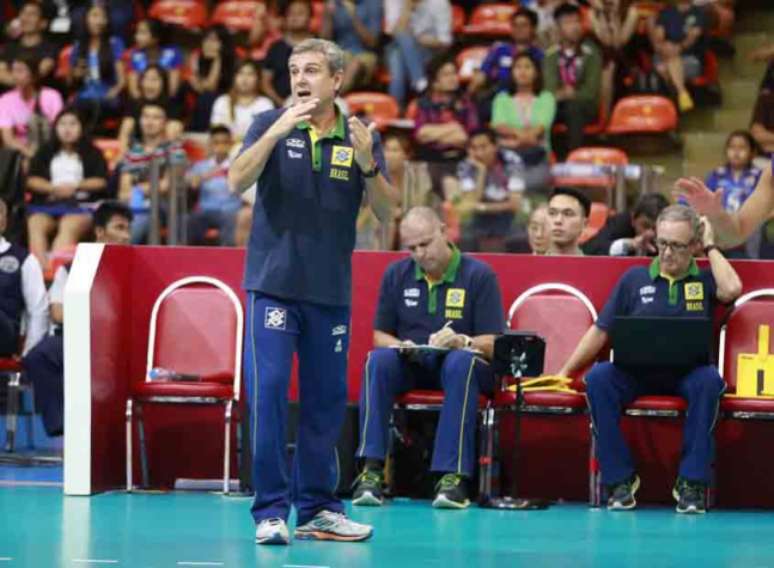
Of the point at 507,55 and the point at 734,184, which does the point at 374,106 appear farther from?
the point at 734,184

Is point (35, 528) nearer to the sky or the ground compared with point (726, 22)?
nearer to the ground

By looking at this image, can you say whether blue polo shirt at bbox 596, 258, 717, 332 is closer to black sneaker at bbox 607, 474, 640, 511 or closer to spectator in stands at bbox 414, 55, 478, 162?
black sneaker at bbox 607, 474, 640, 511

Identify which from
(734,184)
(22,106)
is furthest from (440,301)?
(22,106)

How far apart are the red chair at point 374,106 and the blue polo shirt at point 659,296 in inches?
250

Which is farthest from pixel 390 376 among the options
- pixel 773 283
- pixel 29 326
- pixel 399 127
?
pixel 399 127

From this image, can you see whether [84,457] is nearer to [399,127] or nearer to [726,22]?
[399,127]

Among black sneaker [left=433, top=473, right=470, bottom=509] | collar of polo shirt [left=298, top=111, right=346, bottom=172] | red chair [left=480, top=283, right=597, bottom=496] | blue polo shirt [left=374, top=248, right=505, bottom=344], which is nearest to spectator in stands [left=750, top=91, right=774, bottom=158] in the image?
red chair [left=480, top=283, right=597, bottom=496]

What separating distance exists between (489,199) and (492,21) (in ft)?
16.8

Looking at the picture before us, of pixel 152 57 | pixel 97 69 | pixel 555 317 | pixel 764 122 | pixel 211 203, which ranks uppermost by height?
pixel 152 57

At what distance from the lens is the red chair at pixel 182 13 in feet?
57.1

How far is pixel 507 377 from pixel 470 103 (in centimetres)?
567

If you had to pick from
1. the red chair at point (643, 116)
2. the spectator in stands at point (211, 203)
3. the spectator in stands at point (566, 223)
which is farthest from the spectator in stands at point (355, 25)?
the spectator in stands at point (566, 223)

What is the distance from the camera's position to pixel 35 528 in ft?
25.7

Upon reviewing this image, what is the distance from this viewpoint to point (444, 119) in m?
14.8
